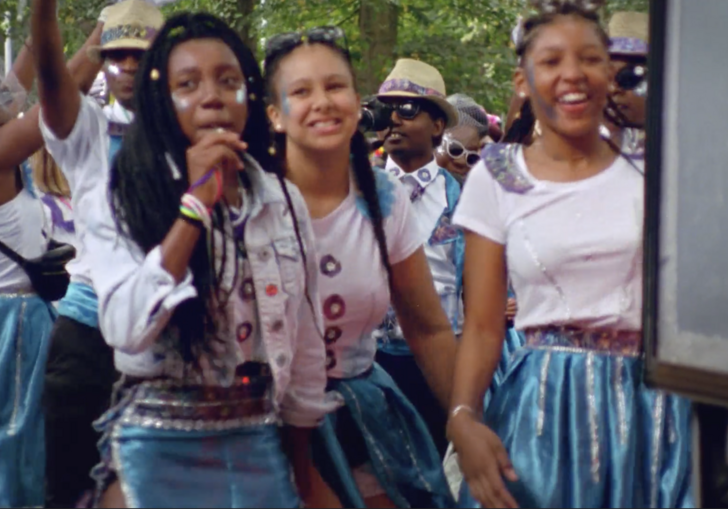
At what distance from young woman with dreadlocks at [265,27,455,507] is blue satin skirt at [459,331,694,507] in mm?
520

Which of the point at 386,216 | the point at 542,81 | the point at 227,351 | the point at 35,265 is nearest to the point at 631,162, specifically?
the point at 542,81

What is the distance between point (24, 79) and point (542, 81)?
3.76 metres

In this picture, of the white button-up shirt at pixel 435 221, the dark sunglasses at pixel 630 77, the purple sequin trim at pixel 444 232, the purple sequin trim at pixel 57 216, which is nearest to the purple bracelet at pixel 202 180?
Result: the dark sunglasses at pixel 630 77

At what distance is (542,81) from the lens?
406 centimetres

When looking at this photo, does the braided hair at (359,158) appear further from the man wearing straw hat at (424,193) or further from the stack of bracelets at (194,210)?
the man wearing straw hat at (424,193)

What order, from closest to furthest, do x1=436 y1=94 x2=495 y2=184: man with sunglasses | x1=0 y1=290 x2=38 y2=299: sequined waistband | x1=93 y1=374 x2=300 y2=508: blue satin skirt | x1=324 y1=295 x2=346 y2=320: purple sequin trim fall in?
x1=93 y1=374 x2=300 y2=508: blue satin skirt
x1=324 y1=295 x2=346 y2=320: purple sequin trim
x1=0 y1=290 x2=38 y2=299: sequined waistband
x1=436 y1=94 x2=495 y2=184: man with sunglasses

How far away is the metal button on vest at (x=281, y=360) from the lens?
372cm

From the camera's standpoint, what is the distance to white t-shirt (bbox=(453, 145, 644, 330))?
3.83 meters

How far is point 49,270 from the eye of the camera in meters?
6.77

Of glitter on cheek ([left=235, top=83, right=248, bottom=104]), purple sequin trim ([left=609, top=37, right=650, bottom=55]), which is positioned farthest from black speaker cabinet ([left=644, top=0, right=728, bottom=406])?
purple sequin trim ([left=609, top=37, right=650, bottom=55])

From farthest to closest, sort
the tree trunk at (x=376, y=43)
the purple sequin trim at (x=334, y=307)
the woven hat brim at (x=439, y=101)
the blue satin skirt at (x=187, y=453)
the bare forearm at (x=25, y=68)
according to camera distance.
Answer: the tree trunk at (x=376, y=43) → the woven hat brim at (x=439, y=101) → the bare forearm at (x=25, y=68) → the purple sequin trim at (x=334, y=307) → the blue satin skirt at (x=187, y=453)

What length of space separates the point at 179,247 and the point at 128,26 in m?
2.45

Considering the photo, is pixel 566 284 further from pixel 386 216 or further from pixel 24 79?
pixel 24 79

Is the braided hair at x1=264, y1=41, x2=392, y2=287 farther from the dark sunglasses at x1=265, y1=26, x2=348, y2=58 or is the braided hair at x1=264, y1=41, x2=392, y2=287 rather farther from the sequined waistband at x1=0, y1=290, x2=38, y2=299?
the sequined waistband at x1=0, y1=290, x2=38, y2=299
